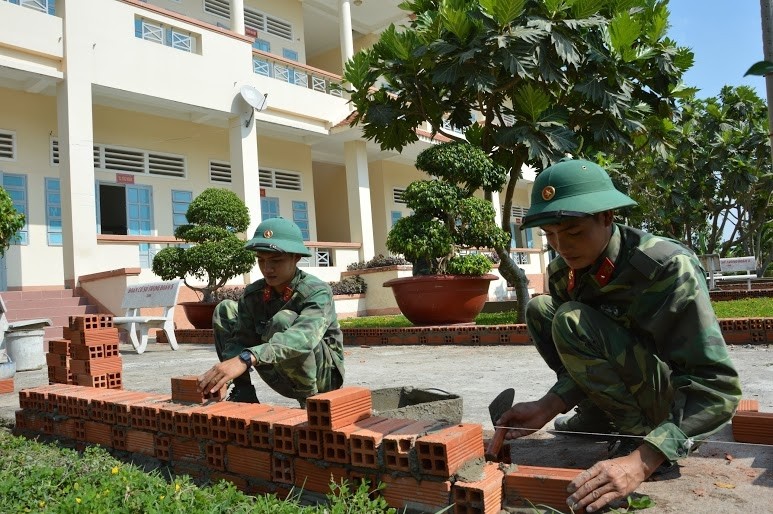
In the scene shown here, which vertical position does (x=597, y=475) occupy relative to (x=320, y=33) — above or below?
below

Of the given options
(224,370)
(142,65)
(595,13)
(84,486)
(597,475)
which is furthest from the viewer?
(142,65)

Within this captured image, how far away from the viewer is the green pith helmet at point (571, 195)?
1.78m

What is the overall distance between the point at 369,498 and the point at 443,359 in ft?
13.2

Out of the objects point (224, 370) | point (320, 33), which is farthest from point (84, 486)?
point (320, 33)

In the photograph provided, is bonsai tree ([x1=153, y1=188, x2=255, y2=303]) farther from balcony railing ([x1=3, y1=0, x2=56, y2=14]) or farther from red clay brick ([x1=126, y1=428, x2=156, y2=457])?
red clay brick ([x1=126, y1=428, x2=156, y2=457])

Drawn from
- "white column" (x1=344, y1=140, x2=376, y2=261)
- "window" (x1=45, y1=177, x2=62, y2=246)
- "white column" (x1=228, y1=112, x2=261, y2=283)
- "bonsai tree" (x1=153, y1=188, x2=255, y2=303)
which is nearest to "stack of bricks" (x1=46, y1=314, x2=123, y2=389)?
"bonsai tree" (x1=153, y1=188, x2=255, y2=303)

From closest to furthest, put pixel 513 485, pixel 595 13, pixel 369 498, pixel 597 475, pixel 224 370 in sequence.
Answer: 1. pixel 597 475
2. pixel 513 485
3. pixel 369 498
4. pixel 224 370
5. pixel 595 13

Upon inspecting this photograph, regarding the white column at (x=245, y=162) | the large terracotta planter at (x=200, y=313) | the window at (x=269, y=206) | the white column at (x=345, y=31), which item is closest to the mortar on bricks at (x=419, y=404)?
the large terracotta planter at (x=200, y=313)

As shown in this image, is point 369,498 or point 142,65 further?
point 142,65

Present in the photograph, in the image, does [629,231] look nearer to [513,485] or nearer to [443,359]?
[513,485]

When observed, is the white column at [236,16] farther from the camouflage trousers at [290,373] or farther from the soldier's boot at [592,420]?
the soldier's boot at [592,420]

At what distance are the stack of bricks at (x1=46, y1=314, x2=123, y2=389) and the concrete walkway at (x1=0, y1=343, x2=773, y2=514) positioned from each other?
2.13 ft

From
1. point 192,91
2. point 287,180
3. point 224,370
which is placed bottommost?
point 224,370

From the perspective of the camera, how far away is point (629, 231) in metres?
2.03
